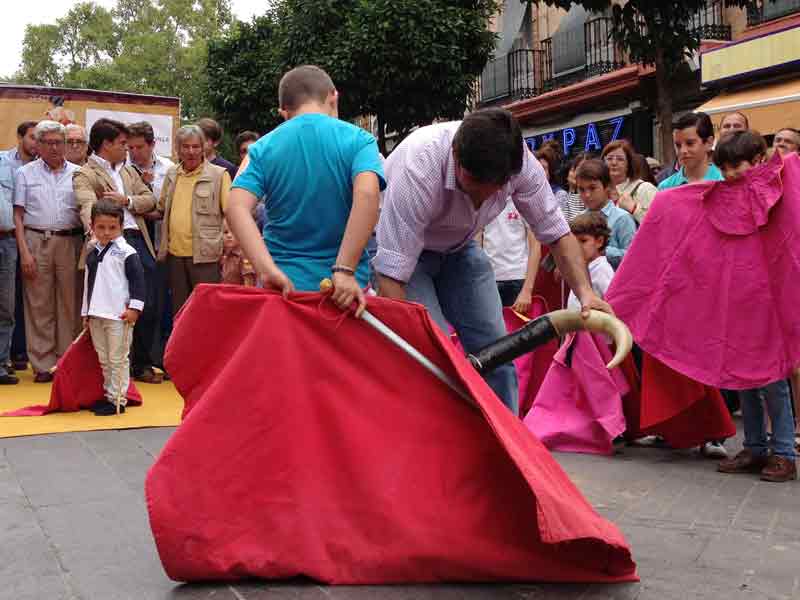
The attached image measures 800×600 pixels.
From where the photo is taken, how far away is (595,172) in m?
7.77

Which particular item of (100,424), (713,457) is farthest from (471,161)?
(100,424)

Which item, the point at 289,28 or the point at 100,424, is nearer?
the point at 100,424

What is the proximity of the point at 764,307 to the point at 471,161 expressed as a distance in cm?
248

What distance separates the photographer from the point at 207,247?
989 centimetres

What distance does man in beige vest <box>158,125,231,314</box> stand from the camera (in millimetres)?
9883

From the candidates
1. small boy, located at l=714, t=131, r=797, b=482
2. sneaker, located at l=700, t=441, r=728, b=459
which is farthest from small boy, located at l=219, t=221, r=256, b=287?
small boy, located at l=714, t=131, r=797, b=482

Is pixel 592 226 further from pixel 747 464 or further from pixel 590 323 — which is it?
pixel 590 323

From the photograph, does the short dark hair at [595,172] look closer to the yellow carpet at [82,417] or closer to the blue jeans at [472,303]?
the blue jeans at [472,303]

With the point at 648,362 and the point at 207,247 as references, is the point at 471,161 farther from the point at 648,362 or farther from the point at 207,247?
the point at 207,247

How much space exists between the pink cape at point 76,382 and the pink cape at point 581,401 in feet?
10.9

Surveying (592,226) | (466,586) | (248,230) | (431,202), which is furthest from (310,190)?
(592,226)

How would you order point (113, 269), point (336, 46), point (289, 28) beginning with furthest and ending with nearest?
point (289, 28), point (336, 46), point (113, 269)

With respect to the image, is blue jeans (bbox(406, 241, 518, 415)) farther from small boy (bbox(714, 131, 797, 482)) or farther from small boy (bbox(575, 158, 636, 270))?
small boy (bbox(575, 158, 636, 270))

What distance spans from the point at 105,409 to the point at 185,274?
2.12 metres
